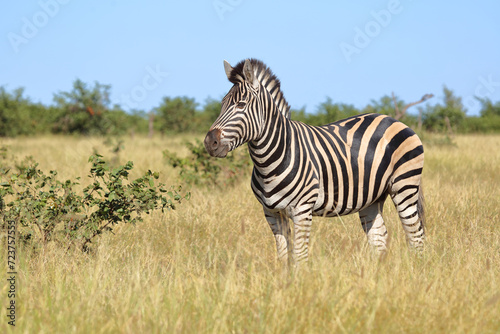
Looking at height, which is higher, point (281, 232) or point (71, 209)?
A: point (71, 209)

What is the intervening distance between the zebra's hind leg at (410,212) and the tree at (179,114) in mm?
26071

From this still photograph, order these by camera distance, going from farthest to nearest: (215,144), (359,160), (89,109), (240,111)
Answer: (89,109) → (359,160) → (240,111) → (215,144)

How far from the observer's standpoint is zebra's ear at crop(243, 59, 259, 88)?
3.82m

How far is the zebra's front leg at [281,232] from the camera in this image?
4180 mm

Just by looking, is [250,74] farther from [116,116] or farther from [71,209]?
[116,116]

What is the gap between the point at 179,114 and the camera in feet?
100

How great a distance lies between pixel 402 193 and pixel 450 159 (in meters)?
A: 7.06

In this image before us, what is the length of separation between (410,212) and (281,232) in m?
1.38

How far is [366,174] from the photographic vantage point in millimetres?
4551

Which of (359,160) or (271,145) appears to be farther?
(359,160)

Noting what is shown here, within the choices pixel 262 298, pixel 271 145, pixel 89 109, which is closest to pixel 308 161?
pixel 271 145

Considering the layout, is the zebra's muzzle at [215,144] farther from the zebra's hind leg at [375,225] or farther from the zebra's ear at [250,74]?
the zebra's hind leg at [375,225]

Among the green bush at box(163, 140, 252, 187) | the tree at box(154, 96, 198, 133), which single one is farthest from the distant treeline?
the green bush at box(163, 140, 252, 187)

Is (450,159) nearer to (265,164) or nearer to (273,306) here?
(265,164)
